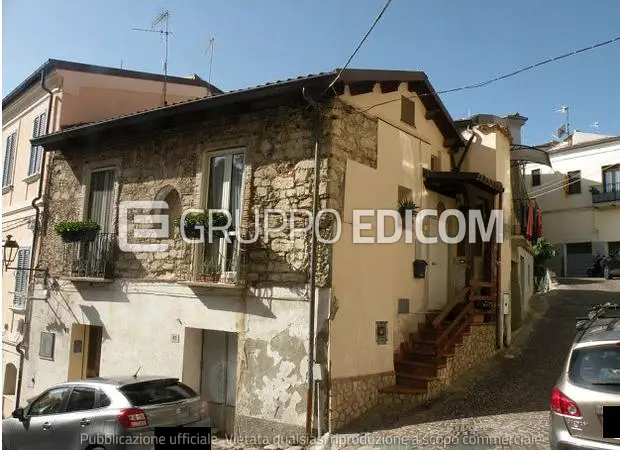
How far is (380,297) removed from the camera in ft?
29.7

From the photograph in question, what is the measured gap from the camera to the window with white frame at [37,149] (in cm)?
1345

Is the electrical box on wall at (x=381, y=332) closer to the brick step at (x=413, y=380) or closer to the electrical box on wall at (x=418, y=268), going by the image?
the brick step at (x=413, y=380)

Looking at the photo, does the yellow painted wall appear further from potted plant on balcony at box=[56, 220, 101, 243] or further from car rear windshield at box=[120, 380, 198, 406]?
potted plant on balcony at box=[56, 220, 101, 243]

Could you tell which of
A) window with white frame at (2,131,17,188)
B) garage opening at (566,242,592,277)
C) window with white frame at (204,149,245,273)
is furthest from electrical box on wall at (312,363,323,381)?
garage opening at (566,242,592,277)

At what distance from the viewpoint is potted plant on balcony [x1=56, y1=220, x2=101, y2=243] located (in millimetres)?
11023

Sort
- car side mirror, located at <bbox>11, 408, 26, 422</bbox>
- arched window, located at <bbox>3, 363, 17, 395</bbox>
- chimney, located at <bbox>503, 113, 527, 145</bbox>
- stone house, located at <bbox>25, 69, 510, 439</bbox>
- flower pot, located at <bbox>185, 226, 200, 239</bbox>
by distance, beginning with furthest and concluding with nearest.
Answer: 1. chimney, located at <bbox>503, 113, 527, 145</bbox>
2. arched window, located at <bbox>3, 363, 17, 395</bbox>
3. flower pot, located at <bbox>185, 226, 200, 239</bbox>
4. stone house, located at <bbox>25, 69, 510, 439</bbox>
5. car side mirror, located at <bbox>11, 408, 26, 422</bbox>

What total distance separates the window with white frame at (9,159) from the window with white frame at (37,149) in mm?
1280

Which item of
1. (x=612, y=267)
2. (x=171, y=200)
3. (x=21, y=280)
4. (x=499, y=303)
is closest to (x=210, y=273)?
(x=171, y=200)

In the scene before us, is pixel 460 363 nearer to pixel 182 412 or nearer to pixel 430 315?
pixel 430 315

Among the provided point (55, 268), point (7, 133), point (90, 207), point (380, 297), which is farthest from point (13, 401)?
point (380, 297)

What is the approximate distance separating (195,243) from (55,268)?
4.86 meters

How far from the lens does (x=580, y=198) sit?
2792 centimetres

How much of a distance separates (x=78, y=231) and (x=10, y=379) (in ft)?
18.4

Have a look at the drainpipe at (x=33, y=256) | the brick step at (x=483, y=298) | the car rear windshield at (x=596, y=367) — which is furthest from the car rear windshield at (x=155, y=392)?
the drainpipe at (x=33, y=256)
